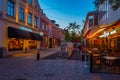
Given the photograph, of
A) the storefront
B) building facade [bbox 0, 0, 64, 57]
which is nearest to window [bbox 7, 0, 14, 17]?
building facade [bbox 0, 0, 64, 57]

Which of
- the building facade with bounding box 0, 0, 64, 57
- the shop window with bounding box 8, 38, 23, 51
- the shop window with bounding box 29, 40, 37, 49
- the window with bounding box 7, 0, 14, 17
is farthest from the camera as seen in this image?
the shop window with bounding box 29, 40, 37, 49

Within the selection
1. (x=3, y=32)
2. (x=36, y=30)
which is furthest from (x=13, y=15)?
(x=36, y=30)

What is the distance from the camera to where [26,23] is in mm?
37844

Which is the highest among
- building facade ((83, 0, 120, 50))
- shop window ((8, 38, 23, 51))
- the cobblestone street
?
building facade ((83, 0, 120, 50))

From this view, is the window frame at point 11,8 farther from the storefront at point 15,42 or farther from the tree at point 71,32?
the tree at point 71,32

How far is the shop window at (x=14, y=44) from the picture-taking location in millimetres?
30333

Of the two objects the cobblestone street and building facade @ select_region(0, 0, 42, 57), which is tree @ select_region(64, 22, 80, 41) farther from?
the cobblestone street

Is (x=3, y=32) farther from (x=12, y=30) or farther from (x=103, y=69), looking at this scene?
(x=103, y=69)

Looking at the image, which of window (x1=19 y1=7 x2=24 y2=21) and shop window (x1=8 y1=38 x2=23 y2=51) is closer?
shop window (x1=8 y1=38 x2=23 y2=51)

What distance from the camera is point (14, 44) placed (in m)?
32.2

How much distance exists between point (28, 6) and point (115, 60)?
90.2 ft

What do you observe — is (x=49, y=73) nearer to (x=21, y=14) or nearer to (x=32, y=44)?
(x=21, y=14)

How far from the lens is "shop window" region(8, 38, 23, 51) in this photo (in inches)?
1194

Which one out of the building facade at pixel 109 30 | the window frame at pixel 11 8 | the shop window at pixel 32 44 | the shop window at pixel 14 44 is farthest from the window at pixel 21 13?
the building facade at pixel 109 30
